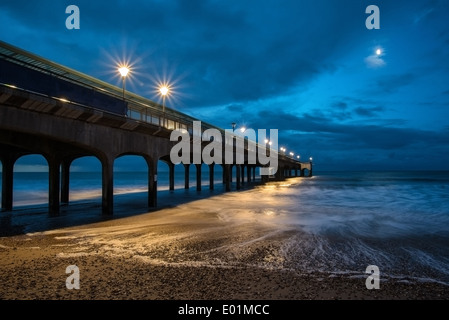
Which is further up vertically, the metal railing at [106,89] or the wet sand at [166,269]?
the metal railing at [106,89]

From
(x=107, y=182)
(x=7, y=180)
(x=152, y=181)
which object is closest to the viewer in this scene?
(x=107, y=182)

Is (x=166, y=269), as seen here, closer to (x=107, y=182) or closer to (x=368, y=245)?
(x=368, y=245)

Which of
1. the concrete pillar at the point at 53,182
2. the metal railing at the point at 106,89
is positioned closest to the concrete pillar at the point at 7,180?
the concrete pillar at the point at 53,182

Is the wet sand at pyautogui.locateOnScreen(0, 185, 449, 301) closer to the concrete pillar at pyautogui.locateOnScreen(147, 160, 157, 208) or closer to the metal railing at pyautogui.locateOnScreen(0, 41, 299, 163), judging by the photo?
the concrete pillar at pyautogui.locateOnScreen(147, 160, 157, 208)

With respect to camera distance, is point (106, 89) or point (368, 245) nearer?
point (368, 245)

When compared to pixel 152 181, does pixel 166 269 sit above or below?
below

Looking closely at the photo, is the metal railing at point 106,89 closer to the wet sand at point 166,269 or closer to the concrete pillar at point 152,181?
the concrete pillar at point 152,181

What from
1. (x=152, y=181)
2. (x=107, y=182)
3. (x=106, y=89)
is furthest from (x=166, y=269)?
(x=106, y=89)

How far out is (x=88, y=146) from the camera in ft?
43.7

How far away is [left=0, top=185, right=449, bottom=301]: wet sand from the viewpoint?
549 centimetres

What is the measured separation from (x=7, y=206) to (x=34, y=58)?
10.2 meters

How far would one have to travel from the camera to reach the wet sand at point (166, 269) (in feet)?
18.0

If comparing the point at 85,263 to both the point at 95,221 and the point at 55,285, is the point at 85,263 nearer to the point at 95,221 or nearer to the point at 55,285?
the point at 55,285

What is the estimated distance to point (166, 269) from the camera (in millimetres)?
6844
